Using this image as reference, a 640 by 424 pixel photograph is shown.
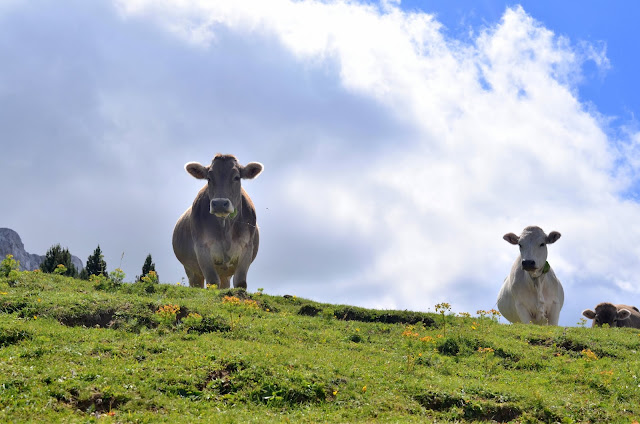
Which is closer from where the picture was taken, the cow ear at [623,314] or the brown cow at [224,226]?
the brown cow at [224,226]

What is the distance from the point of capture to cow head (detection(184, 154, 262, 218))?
18312 millimetres

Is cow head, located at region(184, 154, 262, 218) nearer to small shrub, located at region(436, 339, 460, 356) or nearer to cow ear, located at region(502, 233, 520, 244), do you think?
small shrub, located at region(436, 339, 460, 356)

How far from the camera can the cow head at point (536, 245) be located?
19.8 m

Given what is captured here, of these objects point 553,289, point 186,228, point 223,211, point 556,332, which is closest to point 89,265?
point 186,228

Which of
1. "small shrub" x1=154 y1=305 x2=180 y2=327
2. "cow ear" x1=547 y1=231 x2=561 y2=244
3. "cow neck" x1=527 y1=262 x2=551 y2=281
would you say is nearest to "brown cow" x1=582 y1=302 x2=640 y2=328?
"cow ear" x1=547 y1=231 x2=561 y2=244

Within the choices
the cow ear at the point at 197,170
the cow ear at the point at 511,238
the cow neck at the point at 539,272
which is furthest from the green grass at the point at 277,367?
the cow ear at the point at 197,170

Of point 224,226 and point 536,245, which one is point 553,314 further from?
point 224,226

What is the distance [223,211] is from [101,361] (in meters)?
8.63

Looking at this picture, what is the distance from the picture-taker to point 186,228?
21.4 m

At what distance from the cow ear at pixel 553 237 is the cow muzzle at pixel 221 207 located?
966cm

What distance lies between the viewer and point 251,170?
66.1 feet

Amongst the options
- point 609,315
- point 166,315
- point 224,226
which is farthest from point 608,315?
point 166,315

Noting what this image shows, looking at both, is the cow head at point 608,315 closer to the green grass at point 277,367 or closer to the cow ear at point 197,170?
the green grass at point 277,367

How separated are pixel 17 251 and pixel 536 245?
15799 centimetres
